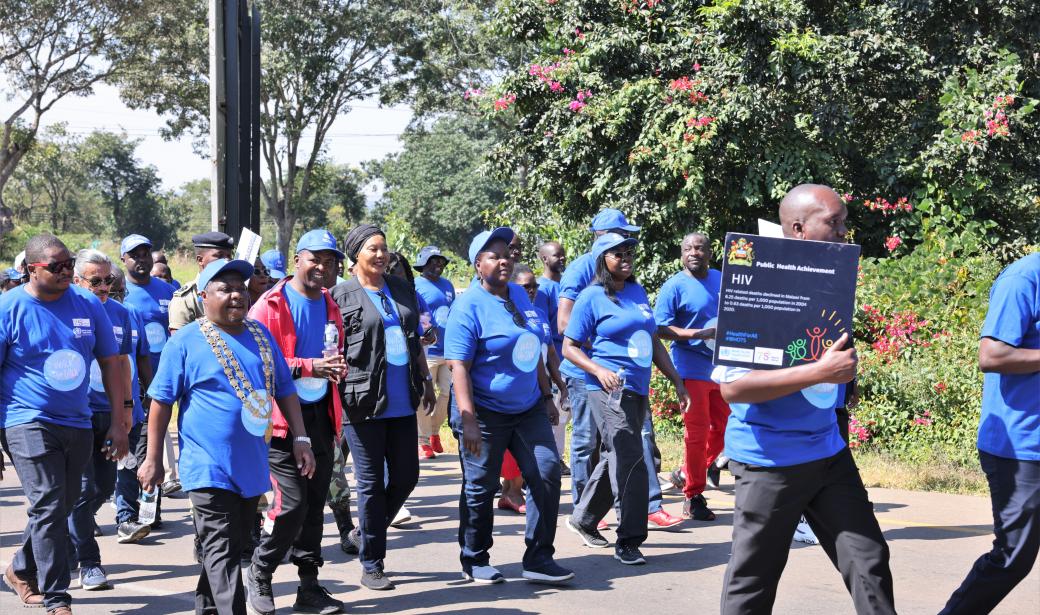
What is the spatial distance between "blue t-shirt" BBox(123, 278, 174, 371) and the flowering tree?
7364 mm

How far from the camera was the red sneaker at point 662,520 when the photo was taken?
7848 mm

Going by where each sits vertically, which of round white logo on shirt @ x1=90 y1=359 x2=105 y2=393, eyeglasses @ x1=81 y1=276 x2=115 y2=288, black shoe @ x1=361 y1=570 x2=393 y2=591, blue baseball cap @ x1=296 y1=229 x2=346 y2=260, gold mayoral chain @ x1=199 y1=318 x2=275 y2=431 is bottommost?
black shoe @ x1=361 y1=570 x2=393 y2=591

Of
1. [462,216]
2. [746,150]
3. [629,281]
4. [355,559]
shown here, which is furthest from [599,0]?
[462,216]

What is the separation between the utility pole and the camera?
1068cm

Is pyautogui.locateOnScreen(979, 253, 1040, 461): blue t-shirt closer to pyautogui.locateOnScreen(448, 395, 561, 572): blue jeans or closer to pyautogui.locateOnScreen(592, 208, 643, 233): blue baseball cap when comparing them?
pyautogui.locateOnScreen(448, 395, 561, 572): blue jeans

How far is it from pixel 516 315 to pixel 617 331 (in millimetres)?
800

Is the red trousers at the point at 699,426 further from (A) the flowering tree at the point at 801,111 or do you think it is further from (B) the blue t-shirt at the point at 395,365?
(A) the flowering tree at the point at 801,111

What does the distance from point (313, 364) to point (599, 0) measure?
11.4 meters

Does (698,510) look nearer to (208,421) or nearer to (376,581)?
(376,581)

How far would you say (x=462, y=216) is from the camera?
5362 cm

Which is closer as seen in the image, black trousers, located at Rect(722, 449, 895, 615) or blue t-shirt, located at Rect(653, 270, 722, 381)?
black trousers, located at Rect(722, 449, 895, 615)

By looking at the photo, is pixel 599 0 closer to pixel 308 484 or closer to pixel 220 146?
pixel 220 146

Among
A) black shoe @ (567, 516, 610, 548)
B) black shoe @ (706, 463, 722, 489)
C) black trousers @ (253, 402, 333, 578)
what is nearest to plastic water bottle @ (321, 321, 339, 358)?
black trousers @ (253, 402, 333, 578)

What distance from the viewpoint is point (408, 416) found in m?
6.55
